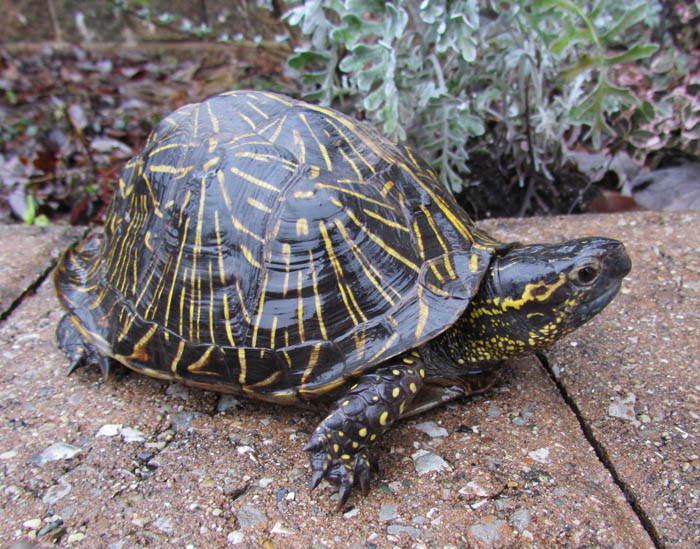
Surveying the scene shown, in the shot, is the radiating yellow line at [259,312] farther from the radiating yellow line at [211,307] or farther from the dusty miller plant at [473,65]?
the dusty miller plant at [473,65]

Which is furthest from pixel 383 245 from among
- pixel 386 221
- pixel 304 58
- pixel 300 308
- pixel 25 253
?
pixel 25 253

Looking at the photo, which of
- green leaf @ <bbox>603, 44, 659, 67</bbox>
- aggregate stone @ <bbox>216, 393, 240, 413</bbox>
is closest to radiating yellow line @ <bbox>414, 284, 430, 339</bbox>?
aggregate stone @ <bbox>216, 393, 240, 413</bbox>

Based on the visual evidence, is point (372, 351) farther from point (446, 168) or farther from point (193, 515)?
point (446, 168)

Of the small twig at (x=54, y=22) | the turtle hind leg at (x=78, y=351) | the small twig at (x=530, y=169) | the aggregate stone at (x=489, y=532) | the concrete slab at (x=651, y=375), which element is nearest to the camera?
the aggregate stone at (x=489, y=532)

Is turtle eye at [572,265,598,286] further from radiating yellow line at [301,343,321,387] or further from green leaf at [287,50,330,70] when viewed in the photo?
green leaf at [287,50,330,70]

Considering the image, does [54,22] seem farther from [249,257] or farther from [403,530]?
[403,530]

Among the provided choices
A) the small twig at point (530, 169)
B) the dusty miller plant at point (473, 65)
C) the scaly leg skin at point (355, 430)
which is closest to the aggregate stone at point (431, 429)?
the scaly leg skin at point (355, 430)

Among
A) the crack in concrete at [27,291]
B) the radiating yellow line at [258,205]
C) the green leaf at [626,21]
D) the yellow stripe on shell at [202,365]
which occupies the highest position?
the green leaf at [626,21]
